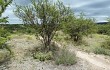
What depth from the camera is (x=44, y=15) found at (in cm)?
1566

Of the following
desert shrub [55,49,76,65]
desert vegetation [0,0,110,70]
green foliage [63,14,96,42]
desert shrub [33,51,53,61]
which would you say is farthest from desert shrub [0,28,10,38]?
green foliage [63,14,96,42]

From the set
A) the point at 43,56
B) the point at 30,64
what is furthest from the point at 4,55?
the point at 43,56

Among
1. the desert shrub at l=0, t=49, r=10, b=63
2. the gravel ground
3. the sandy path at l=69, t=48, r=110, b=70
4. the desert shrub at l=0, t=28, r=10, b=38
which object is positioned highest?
the desert shrub at l=0, t=28, r=10, b=38

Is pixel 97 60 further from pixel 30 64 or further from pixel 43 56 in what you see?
pixel 30 64

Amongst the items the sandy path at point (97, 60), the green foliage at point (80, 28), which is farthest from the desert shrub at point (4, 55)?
the green foliage at point (80, 28)

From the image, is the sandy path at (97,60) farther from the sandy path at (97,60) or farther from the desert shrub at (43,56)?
the desert shrub at (43,56)

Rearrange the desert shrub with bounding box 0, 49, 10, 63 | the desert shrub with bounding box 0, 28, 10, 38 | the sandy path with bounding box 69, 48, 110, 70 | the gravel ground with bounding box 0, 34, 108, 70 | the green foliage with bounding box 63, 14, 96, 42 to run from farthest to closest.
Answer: the green foliage with bounding box 63, 14, 96, 42 < the sandy path with bounding box 69, 48, 110, 70 < the desert shrub with bounding box 0, 49, 10, 63 < the desert shrub with bounding box 0, 28, 10, 38 < the gravel ground with bounding box 0, 34, 108, 70

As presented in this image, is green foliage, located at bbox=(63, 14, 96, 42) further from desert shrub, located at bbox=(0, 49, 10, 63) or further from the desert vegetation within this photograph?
desert shrub, located at bbox=(0, 49, 10, 63)

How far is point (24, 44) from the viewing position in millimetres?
17438

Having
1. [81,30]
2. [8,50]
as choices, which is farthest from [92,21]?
[8,50]

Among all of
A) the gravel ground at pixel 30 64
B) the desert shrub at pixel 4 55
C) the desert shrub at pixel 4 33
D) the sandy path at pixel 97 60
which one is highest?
the desert shrub at pixel 4 33

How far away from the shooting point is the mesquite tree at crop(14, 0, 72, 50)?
15.6 metres

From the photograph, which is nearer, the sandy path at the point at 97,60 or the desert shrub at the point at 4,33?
the desert shrub at the point at 4,33

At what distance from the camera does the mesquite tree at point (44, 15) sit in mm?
15648
